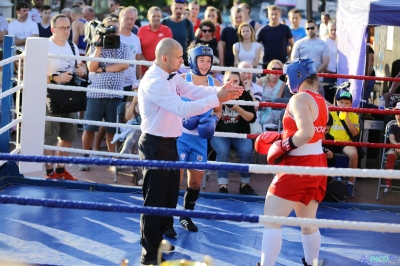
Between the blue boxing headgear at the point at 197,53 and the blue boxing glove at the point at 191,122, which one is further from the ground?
the blue boxing headgear at the point at 197,53

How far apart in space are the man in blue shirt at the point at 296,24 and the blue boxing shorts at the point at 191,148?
6.13 m

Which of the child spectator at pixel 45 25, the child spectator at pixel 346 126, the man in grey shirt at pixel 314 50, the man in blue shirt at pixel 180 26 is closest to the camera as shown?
the child spectator at pixel 346 126

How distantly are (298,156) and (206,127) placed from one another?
955 millimetres

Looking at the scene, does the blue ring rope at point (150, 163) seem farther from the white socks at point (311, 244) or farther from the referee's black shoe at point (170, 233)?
the referee's black shoe at point (170, 233)

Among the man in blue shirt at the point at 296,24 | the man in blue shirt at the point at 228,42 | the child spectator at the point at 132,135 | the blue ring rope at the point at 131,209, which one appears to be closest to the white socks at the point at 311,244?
the blue ring rope at the point at 131,209

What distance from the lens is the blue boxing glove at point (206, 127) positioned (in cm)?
493

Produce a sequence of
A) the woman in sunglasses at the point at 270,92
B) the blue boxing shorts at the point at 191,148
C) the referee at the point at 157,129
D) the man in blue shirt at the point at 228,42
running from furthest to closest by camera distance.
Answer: the man in blue shirt at the point at 228,42 → the woman in sunglasses at the point at 270,92 → the blue boxing shorts at the point at 191,148 → the referee at the point at 157,129

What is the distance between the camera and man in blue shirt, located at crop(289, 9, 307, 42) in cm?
1085

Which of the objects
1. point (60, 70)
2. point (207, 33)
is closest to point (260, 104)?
point (60, 70)

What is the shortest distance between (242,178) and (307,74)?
2794 millimetres

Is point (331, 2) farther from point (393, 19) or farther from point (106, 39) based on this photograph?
point (106, 39)

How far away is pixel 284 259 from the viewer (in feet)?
15.8

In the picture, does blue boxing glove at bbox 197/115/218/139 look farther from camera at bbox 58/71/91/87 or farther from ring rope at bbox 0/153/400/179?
camera at bbox 58/71/91/87

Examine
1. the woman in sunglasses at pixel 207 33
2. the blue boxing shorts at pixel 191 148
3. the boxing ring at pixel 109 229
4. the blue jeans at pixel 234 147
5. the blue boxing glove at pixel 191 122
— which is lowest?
the boxing ring at pixel 109 229
